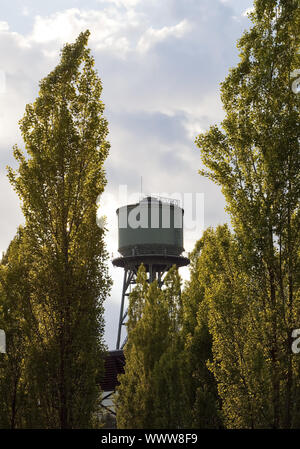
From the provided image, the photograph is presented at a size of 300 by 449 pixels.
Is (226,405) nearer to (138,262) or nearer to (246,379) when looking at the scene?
(246,379)

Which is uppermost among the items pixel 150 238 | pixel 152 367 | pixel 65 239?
pixel 150 238

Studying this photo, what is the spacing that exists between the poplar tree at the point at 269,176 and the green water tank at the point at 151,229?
20921 mm

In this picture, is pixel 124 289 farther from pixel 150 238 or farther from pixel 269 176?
pixel 269 176

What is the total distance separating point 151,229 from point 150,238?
63 cm

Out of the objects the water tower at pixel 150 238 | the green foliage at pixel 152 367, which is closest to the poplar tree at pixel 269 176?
the green foliage at pixel 152 367

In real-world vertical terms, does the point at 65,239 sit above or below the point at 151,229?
below

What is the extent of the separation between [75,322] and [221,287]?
14.5 ft

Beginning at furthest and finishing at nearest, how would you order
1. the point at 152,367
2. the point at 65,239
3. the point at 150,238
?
the point at 150,238 < the point at 152,367 < the point at 65,239

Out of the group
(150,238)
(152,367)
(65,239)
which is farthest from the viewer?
(150,238)

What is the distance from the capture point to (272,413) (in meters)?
12.7

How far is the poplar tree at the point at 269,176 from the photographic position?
41.7 ft

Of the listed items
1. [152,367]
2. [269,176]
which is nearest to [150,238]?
[152,367]

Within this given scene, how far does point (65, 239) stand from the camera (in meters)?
13.0

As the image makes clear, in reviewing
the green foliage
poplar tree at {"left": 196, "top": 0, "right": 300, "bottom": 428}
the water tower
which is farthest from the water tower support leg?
poplar tree at {"left": 196, "top": 0, "right": 300, "bottom": 428}
